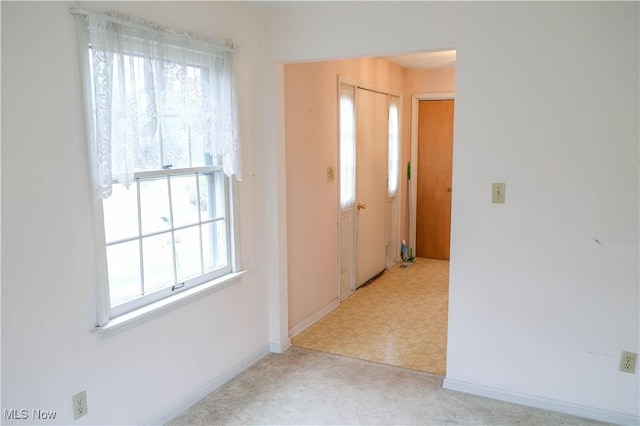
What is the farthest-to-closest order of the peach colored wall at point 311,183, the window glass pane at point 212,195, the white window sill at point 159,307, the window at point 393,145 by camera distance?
the window at point 393,145, the peach colored wall at point 311,183, the window glass pane at point 212,195, the white window sill at point 159,307

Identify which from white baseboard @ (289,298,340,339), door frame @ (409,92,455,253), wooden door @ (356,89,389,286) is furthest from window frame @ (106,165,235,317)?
door frame @ (409,92,455,253)

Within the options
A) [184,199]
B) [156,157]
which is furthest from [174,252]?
[156,157]

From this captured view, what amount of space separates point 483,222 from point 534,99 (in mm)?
724

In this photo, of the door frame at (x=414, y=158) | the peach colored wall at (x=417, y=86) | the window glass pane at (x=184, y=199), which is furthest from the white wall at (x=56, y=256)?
the door frame at (x=414, y=158)

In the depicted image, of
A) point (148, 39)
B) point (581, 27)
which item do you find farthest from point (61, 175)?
point (581, 27)

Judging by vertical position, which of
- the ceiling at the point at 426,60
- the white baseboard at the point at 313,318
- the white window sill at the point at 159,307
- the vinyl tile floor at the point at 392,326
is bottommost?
the vinyl tile floor at the point at 392,326

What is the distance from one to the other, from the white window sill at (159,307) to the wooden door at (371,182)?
6.86 feet

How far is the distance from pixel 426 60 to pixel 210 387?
3953 mm

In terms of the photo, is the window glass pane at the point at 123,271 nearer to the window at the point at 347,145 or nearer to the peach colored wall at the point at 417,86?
the window at the point at 347,145

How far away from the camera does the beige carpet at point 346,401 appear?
2.73 meters

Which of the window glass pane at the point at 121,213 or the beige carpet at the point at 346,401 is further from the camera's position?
the beige carpet at the point at 346,401

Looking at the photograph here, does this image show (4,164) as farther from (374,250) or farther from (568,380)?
(374,250)

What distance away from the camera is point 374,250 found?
17.8ft

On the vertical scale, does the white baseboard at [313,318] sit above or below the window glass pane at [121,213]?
below
